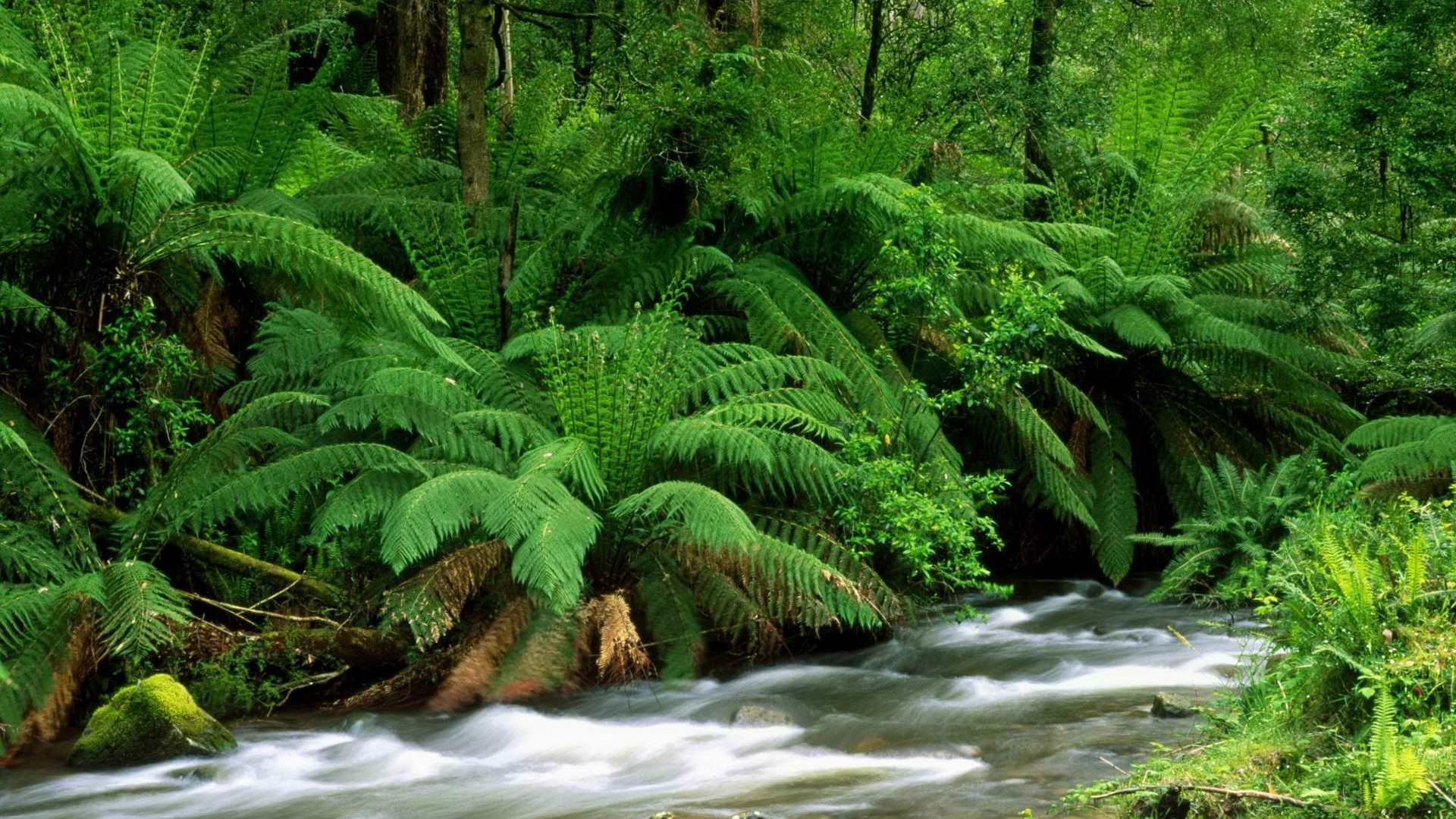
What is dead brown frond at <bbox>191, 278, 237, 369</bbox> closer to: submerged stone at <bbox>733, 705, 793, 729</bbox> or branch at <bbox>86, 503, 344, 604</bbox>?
branch at <bbox>86, 503, 344, 604</bbox>

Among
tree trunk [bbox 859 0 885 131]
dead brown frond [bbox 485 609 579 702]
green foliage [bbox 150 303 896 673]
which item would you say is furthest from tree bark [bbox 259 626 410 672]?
tree trunk [bbox 859 0 885 131]

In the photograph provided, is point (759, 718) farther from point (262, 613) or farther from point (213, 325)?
point (213, 325)

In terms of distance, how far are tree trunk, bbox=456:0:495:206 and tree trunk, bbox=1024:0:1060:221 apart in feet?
12.8

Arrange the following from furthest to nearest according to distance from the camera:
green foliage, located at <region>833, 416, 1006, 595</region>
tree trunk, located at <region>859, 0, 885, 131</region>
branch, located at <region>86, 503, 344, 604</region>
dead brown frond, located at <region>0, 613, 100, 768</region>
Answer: tree trunk, located at <region>859, 0, 885, 131</region> < green foliage, located at <region>833, 416, 1006, 595</region> < branch, located at <region>86, 503, 344, 604</region> < dead brown frond, located at <region>0, 613, 100, 768</region>

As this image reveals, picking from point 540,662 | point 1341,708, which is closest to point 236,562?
point 540,662

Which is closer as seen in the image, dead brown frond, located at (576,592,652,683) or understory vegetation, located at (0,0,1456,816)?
understory vegetation, located at (0,0,1456,816)

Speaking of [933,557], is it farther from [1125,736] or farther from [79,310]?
[79,310]

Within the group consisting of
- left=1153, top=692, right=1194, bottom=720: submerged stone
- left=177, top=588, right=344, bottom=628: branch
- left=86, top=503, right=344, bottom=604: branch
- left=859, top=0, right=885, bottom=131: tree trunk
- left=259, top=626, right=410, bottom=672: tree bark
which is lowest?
left=1153, top=692, right=1194, bottom=720: submerged stone

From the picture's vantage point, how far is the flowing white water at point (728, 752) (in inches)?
166

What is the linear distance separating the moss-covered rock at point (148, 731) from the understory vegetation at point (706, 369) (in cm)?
22

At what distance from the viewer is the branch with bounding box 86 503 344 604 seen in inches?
218

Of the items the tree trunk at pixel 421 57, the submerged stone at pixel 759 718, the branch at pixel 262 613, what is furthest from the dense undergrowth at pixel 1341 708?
the tree trunk at pixel 421 57

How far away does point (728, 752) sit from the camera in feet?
15.6

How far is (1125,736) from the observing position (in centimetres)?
459
